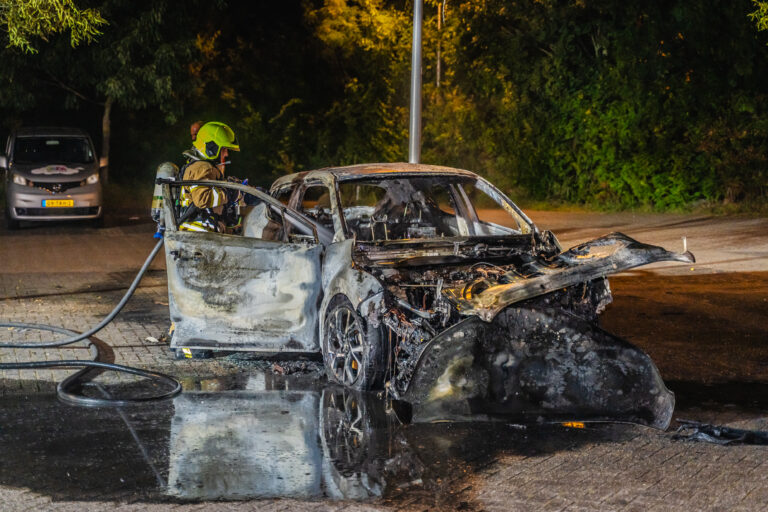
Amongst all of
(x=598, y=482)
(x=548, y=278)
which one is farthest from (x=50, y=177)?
(x=598, y=482)

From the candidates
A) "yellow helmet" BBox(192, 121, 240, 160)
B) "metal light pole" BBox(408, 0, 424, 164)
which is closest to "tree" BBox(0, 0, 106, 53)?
"metal light pole" BBox(408, 0, 424, 164)

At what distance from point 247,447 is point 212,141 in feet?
13.0

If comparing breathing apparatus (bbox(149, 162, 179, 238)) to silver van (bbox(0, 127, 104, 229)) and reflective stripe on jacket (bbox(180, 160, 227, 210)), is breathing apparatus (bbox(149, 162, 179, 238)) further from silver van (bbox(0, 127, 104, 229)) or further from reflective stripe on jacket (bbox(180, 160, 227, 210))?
silver van (bbox(0, 127, 104, 229))

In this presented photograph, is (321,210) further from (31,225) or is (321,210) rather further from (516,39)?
(516,39)

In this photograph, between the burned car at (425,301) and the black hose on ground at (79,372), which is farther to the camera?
the black hose on ground at (79,372)

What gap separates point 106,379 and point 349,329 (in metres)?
2.03

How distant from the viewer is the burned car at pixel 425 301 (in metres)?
6.30

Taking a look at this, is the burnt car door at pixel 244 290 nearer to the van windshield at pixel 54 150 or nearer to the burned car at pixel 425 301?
the burned car at pixel 425 301

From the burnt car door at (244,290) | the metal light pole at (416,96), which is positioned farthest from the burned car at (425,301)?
the metal light pole at (416,96)

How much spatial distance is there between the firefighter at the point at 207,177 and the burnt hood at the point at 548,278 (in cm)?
309

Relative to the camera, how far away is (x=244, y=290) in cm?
769

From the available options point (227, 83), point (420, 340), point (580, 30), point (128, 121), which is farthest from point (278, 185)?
point (227, 83)

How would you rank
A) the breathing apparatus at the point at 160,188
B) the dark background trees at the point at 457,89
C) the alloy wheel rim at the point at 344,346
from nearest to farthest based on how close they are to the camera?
1. the alloy wheel rim at the point at 344,346
2. the breathing apparatus at the point at 160,188
3. the dark background trees at the point at 457,89

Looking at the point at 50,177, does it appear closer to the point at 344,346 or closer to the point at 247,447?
the point at 344,346
